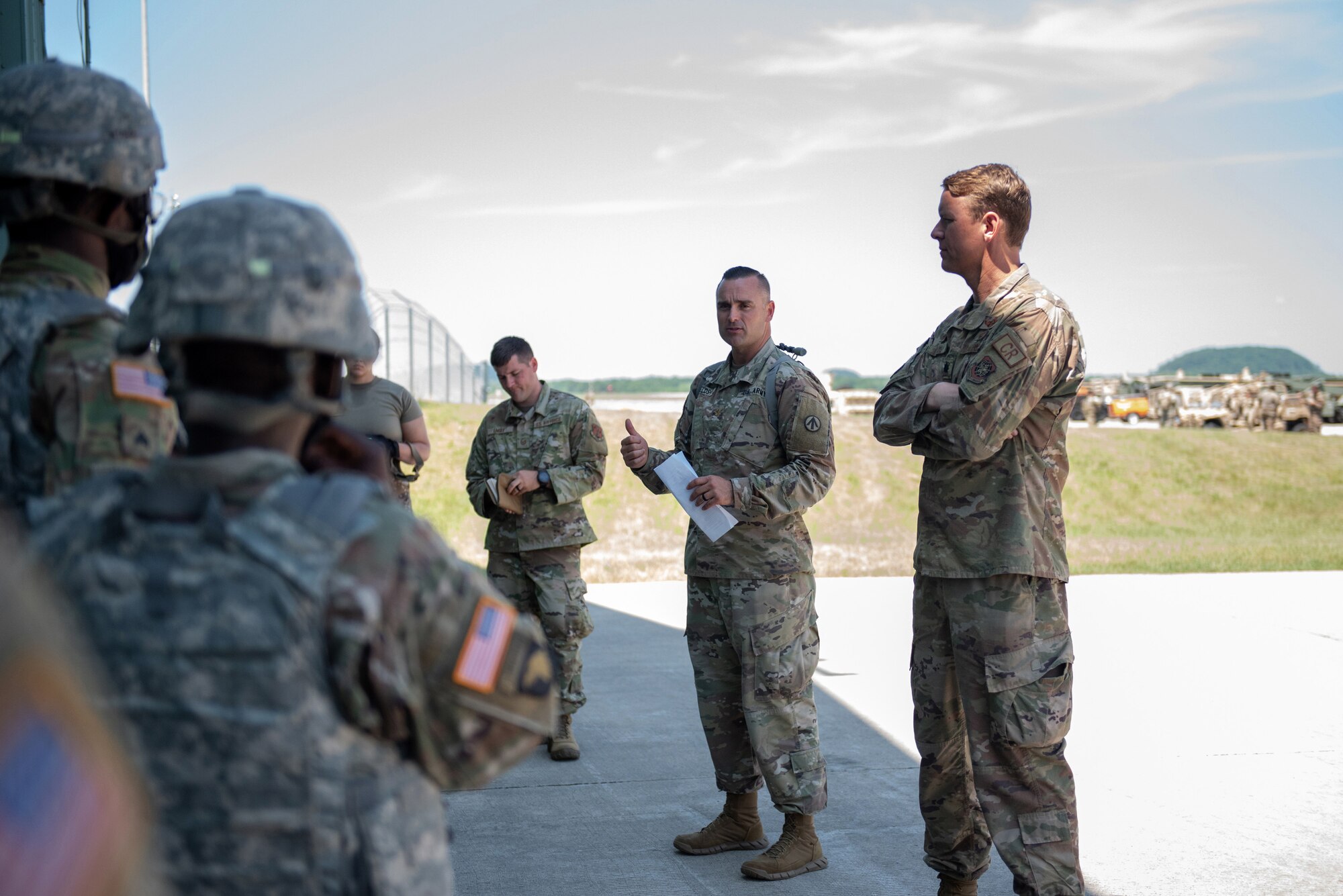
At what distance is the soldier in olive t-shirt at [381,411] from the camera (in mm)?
6082

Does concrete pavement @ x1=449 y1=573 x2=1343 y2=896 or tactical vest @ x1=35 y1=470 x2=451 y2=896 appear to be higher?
tactical vest @ x1=35 y1=470 x2=451 y2=896

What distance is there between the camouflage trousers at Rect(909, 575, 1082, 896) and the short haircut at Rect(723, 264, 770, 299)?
4.71 ft

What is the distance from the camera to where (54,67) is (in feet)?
6.86

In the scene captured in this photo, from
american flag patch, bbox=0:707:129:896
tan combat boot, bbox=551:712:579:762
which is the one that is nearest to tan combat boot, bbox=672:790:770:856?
tan combat boot, bbox=551:712:579:762

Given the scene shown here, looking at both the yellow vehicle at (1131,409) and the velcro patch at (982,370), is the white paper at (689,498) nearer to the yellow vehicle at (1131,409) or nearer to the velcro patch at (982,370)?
the velcro patch at (982,370)

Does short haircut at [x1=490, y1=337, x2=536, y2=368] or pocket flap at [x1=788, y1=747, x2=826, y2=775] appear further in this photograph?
short haircut at [x1=490, y1=337, x2=536, y2=368]

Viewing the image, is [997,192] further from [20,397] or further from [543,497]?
[543,497]

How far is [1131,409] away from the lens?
129 feet

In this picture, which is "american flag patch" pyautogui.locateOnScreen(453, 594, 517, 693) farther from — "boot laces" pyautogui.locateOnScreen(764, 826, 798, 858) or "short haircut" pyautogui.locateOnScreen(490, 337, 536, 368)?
"short haircut" pyautogui.locateOnScreen(490, 337, 536, 368)

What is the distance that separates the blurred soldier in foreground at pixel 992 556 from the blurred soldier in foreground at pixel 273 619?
2298 mm

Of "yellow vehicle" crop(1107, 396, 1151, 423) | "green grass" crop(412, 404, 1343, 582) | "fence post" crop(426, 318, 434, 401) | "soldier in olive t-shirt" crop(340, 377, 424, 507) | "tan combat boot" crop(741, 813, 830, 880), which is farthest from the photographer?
"yellow vehicle" crop(1107, 396, 1151, 423)

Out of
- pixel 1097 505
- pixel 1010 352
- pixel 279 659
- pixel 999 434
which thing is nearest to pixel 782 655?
pixel 999 434

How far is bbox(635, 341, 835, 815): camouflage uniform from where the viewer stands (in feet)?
13.9

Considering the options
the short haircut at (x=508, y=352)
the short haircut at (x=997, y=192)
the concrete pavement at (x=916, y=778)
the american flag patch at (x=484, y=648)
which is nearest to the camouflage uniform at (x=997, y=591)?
the short haircut at (x=997, y=192)
